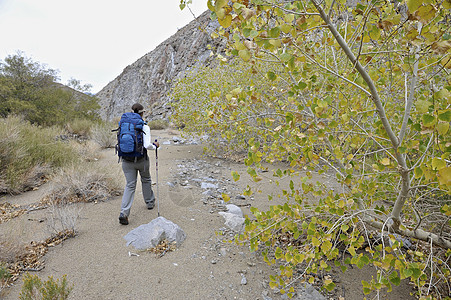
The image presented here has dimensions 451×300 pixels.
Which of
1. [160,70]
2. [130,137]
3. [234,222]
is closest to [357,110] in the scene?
[234,222]

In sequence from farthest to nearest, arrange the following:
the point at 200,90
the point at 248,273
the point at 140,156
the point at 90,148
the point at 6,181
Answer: the point at 90,148
the point at 200,90
the point at 6,181
the point at 140,156
the point at 248,273

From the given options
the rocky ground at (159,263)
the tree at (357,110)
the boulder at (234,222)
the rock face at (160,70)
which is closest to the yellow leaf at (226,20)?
the tree at (357,110)

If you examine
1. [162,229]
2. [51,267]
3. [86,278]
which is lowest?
[162,229]

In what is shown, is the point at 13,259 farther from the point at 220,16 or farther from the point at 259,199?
the point at 259,199

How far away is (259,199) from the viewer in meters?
4.97

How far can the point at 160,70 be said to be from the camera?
30812 millimetres

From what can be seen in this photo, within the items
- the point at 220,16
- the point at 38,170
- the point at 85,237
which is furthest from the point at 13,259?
the point at 38,170

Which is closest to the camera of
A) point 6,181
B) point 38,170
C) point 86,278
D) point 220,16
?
point 220,16

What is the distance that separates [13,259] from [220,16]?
3272mm

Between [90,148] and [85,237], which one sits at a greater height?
[90,148]

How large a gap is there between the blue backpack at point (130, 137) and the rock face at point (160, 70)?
698 inches

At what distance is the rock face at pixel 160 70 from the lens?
25.5 m

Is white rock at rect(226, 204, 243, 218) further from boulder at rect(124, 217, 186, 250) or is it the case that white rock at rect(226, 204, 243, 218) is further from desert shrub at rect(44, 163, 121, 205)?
desert shrub at rect(44, 163, 121, 205)

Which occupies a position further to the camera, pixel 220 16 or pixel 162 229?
pixel 162 229
